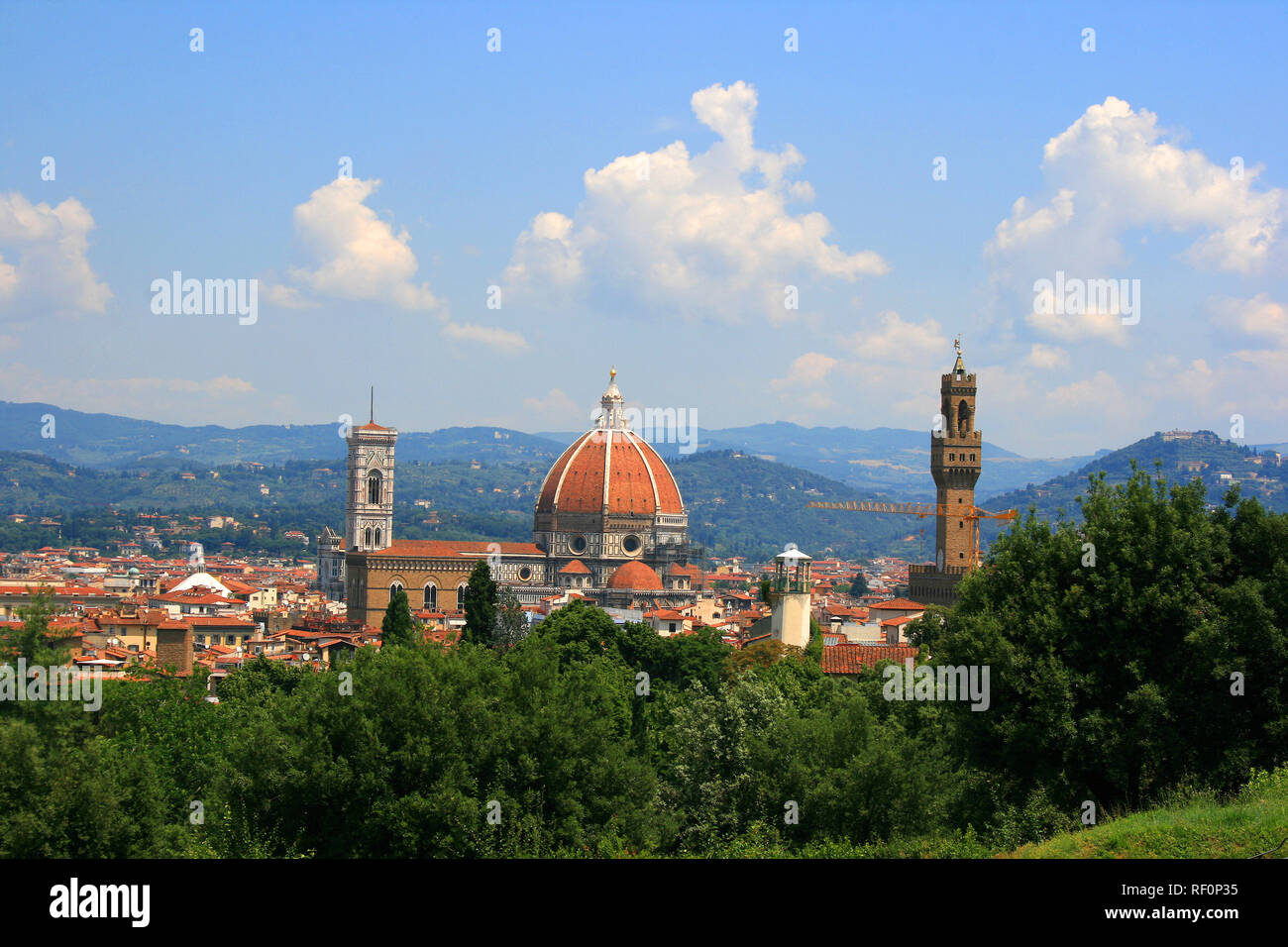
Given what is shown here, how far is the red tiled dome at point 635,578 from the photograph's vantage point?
100562 mm

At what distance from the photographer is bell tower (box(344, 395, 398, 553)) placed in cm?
10531

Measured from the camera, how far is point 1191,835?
1529 centimetres

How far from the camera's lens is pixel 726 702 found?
28125 millimetres

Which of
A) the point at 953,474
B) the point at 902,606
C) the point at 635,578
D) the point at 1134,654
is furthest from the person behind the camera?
the point at 635,578

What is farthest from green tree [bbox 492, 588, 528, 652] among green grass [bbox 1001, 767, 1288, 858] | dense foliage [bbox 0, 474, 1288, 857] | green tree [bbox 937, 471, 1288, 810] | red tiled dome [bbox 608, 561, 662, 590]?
green grass [bbox 1001, 767, 1288, 858]

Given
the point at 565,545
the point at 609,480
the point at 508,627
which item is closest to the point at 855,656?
the point at 508,627

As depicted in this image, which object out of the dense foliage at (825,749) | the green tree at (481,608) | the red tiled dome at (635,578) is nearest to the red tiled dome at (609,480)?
the red tiled dome at (635,578)

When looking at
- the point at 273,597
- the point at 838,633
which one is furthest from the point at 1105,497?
the point at 273,597

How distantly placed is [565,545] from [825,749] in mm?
85428

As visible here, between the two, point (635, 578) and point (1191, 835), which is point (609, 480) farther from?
point (1191, 835)

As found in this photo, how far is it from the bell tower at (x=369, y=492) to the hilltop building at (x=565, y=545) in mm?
68
